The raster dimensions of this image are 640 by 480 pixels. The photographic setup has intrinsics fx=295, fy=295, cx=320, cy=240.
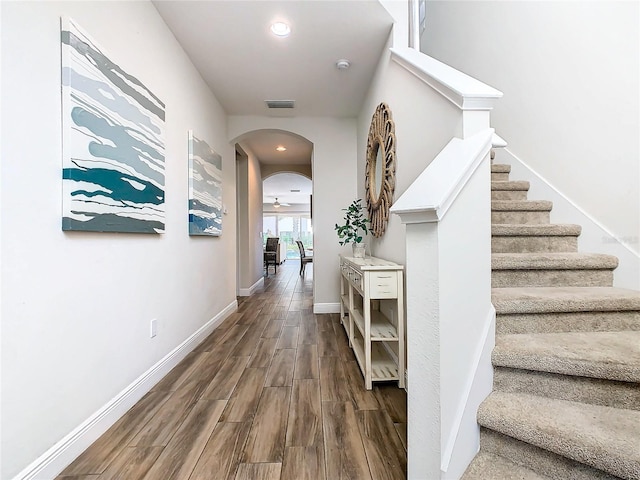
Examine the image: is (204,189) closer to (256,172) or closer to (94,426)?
(94,426)

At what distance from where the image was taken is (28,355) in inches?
42.8

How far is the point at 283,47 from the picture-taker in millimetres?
2434

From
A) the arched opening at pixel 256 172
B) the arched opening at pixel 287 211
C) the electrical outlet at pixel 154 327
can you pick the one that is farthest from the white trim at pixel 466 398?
the arched opening at pixel 287 211

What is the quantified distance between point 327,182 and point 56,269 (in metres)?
3.00

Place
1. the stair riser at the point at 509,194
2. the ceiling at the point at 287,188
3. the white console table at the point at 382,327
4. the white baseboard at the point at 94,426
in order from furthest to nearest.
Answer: the ceiling at the point at 287,188 → the stair riser at the point at 509,194 → the white console table at the point at 382,327 → the white baseboard at the point at 94,426

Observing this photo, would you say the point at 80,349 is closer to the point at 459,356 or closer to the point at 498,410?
the point at 459,356

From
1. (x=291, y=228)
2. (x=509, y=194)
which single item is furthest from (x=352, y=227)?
(x=291, y=228)

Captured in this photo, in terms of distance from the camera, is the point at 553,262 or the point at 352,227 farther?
the point at 352,227

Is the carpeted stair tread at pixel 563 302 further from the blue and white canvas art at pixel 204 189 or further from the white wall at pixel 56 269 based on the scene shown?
the blue and white canvas art at pixel 204 189

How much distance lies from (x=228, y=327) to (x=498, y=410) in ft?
9.08

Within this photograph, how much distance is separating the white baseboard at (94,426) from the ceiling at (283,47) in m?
2.43

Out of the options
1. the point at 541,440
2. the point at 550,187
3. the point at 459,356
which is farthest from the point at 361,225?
Result: the point at 541,440

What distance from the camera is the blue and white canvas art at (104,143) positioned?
126cm

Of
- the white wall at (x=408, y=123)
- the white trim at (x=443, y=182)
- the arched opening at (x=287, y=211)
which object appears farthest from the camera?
the arched opening at (x=287, y=211)
